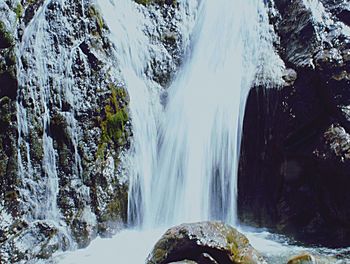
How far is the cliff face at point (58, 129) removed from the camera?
7344 mm

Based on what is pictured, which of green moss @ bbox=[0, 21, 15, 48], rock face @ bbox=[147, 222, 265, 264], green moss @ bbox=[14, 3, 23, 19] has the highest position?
green moss @ bbox=[14, 3, 23, 19]

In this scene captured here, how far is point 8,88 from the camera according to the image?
784 cm

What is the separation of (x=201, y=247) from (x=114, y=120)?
11.5 ft

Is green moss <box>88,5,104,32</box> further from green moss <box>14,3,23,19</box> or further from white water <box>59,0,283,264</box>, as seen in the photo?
green moss <box>14,3,23,19</box>

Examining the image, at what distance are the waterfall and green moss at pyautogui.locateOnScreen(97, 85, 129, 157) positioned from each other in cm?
23

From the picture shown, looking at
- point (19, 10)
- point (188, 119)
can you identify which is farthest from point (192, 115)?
point (19, 10)

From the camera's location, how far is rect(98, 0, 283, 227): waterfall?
→ 841 cm

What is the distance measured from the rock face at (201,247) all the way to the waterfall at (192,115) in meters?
2.26

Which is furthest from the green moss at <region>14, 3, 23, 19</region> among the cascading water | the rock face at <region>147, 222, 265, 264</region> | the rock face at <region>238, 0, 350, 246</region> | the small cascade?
the rock face at <region>147, 222, 265, 264</region>

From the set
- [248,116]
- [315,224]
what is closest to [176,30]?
[248,116]

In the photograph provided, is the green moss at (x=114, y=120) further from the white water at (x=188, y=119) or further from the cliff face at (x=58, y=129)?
the white water at (x=188, y=119)

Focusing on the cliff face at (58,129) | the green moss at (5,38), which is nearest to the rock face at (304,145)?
the cliff face at (58,129)

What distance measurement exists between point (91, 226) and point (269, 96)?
3891mm

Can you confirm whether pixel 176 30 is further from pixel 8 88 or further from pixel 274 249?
pixel 274 249
